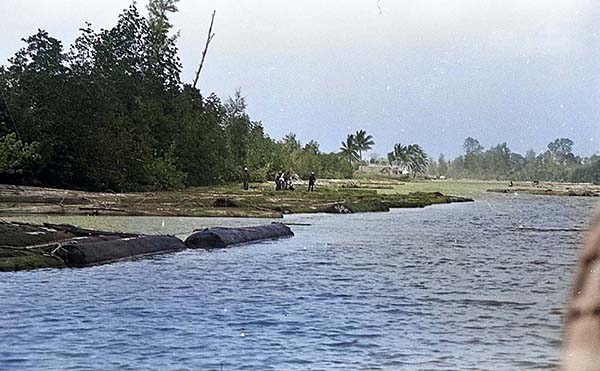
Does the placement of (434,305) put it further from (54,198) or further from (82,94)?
(82,94)

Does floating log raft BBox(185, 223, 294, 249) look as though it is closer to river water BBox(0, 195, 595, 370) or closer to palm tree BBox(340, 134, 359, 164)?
river water BBox(0, 195, 595, 370)

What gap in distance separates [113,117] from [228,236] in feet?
54.4

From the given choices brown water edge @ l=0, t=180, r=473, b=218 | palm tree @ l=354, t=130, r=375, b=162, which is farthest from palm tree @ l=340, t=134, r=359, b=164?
brown water edge @ l=0, t=180, r=473, b=218

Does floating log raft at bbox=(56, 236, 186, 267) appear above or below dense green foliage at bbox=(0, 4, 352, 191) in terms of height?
below

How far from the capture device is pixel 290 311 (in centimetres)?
756

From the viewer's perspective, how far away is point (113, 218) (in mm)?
18922

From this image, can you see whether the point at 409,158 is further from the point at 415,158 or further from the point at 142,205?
the point at 142,205

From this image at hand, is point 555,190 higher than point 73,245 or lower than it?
higher

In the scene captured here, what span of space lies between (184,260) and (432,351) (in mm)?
5954

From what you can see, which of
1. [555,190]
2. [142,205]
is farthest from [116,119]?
[555,190]

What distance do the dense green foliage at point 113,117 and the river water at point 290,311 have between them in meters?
15.1

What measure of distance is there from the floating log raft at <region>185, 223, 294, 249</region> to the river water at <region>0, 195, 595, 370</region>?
→ 397mm

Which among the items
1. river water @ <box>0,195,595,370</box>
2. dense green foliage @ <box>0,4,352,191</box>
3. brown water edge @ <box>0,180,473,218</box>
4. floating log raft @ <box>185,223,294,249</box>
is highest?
dense green foliage @ <box>0,4,352,191</box>

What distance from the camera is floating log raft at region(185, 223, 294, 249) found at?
1351 cm
